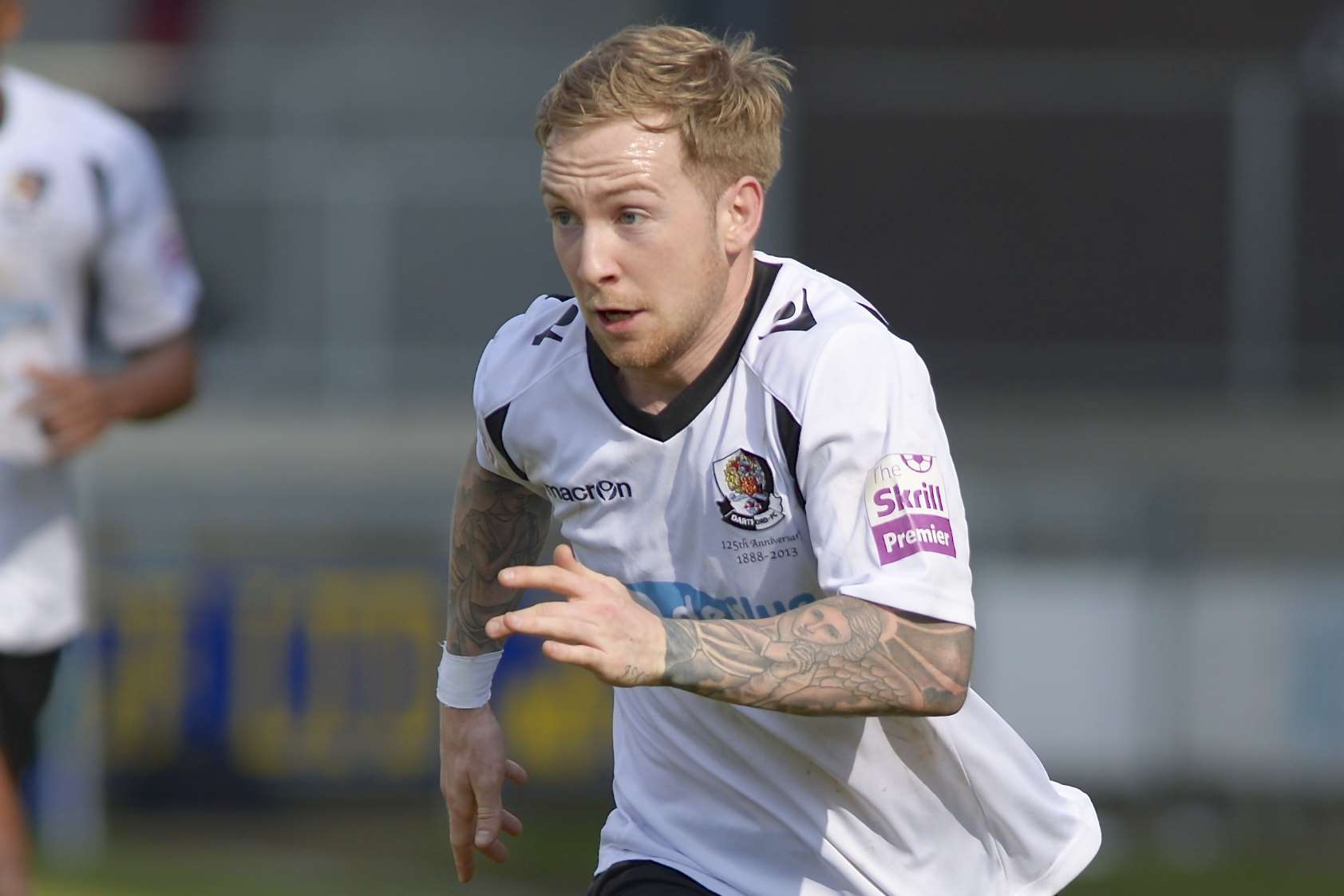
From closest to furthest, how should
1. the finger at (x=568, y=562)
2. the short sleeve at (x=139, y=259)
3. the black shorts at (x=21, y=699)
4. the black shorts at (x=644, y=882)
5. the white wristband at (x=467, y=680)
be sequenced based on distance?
1. the finger at (x=568, y=562)
2. the black shorts at (x=644, y=882)
3. the white wristband at (x=467, y=680)
4. the black shorts at (x=21, y=699)
5. the short sleeve at (x=139, y=259)

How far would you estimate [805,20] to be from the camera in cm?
1475

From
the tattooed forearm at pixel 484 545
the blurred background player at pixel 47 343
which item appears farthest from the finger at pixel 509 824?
the blurred background player at pixel 47 343

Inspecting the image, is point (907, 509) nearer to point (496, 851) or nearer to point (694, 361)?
point (694, 361)

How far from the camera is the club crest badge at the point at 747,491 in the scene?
142 inches

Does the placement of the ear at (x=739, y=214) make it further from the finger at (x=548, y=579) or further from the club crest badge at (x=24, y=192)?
the club crest badge at (x=24, y=192)

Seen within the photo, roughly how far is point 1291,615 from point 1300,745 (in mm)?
589

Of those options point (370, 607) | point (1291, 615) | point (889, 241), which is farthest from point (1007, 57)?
point (370, 607)

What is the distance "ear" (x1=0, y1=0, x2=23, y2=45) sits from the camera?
556cm

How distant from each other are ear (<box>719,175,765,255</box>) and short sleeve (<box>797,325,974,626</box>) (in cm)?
25

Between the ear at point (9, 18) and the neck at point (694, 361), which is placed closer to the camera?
the neck at point (694, 361)

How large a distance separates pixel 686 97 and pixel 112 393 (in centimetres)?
275

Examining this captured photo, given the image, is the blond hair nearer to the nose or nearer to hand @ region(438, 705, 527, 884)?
the nose

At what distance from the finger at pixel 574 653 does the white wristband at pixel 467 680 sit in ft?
3.83

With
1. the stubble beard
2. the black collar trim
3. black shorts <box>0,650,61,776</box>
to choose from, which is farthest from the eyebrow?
black shorts <box>0,650,61,776</box>
